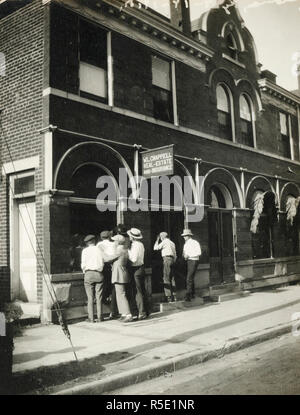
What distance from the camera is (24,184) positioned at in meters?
9.77

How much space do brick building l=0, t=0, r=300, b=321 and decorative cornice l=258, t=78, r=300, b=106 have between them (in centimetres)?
8

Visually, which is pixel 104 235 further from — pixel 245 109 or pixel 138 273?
pixel 245 109

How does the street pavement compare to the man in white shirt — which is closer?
the street pavement

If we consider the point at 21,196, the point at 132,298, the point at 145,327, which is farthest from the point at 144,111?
the point at 145,327

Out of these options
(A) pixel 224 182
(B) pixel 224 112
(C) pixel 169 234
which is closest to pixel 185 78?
(B) pixel 224 112

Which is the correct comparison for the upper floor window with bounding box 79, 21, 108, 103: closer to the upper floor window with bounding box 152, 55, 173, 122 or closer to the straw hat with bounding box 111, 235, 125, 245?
the upper floor window with bounding box 152, 55, 173, 122

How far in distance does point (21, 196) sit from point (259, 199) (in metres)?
8.25

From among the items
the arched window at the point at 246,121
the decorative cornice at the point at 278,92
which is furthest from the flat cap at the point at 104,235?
the decorative cornice at the point at 278,92

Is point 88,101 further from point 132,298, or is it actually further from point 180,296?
point 180,296

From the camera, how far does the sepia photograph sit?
19.2 ft

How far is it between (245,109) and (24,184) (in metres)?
9.21

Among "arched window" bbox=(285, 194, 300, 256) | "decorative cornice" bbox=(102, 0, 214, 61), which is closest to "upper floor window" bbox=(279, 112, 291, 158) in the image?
"arched window" bbox=(285, 194, 300, 256)

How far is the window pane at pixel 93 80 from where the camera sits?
397 inches

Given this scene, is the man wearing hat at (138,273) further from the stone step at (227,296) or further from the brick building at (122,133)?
the stone step at (227,296)
